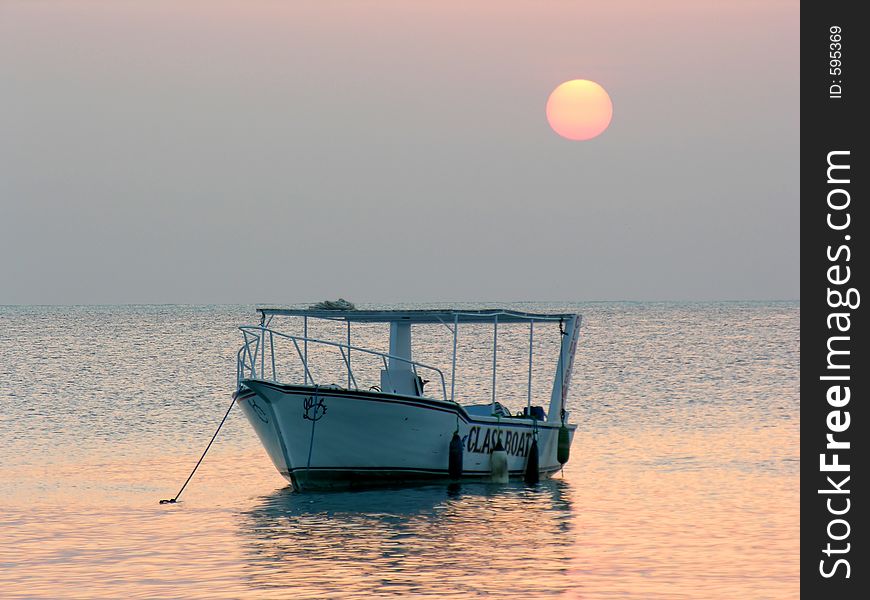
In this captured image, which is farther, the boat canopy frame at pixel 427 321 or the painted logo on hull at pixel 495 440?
the painted logo on hull at pixel 495 440

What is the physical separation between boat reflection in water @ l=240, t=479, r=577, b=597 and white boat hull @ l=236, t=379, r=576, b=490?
461 mm

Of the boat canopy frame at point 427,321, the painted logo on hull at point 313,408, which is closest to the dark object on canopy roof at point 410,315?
the boat canopy frame at point 427,321

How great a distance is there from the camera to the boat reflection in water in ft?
57.5

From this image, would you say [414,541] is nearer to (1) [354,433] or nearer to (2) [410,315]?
(1) [354,433]

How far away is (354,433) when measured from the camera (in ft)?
85.9

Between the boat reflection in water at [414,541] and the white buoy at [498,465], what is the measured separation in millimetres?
265

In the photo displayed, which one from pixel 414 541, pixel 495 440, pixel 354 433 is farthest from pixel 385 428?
pixel 414 541

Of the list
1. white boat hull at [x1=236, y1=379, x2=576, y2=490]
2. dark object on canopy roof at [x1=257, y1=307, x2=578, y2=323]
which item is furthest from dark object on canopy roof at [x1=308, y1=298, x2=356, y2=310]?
white boat hull at [x1=236, y1=379, x2=576, y2=490]

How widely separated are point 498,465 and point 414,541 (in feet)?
24.7

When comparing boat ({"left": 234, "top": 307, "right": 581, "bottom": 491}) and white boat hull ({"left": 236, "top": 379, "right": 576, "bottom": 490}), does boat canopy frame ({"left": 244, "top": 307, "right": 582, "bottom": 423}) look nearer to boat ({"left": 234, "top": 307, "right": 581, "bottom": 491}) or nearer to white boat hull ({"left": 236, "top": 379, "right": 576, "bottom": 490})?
boat ({"left": 234, "top": 307, "right": 581, "bottom": 491})

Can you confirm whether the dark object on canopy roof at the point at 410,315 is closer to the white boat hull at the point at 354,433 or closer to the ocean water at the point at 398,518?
the white boat hull at the point at 354,433

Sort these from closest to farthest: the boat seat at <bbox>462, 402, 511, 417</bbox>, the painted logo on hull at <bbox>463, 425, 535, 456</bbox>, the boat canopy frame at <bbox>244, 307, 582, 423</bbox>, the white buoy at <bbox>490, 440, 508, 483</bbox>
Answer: the boat canopy frame at <bbox>244, 307, 582, 423</bbox> < the painted logo on hull at <bbox>463, 425, 535, 456</bbox> < the white buoy at <bbox>490, 440, 508, 483</bbox> < the boat seat at <bbox>462, 402, 511, 417</bbox>

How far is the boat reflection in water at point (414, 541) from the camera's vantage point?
690 inches

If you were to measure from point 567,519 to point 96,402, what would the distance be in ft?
113
